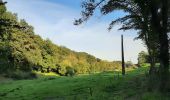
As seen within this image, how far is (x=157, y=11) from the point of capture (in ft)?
87.8

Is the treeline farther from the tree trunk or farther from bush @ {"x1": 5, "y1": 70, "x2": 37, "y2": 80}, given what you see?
the tree trunk

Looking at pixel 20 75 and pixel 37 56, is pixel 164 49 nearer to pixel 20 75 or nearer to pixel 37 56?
pixel 20 75

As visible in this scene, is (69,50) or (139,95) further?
(69,50)

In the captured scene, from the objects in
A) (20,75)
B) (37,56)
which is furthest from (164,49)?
(37,56)

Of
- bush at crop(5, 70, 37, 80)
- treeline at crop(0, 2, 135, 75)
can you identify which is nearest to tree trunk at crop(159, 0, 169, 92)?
treeline at crop(0, 2, 135, 75)

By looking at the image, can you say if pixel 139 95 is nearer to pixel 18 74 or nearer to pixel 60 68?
pixel 18 74

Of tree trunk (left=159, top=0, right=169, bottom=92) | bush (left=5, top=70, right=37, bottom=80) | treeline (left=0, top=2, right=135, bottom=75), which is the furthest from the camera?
treeline (left=0, top=2, right=135, bottom=75)

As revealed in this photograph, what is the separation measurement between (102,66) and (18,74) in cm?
5028

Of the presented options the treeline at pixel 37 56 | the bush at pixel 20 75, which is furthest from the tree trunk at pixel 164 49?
the bush at pixel 20 75

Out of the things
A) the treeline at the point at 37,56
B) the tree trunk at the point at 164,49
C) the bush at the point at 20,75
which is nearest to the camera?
the tree trunk at the point at 164,49

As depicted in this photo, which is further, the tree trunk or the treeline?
the treeline

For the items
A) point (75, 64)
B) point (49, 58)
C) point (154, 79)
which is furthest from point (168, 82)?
point (75, 64)

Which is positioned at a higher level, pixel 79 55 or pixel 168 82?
pixel 79 55

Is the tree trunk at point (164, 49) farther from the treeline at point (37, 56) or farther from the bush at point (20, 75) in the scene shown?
the bush at point (20, 75)
